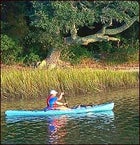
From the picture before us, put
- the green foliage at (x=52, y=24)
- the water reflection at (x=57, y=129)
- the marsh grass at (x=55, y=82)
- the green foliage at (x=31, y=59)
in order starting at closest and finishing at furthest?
the water reflection at (x=57, y=129) → the marsh grass at (x=55, y=82) → the green foliage at (x=52, y=24) → the green foliage at (x=31, y=59)

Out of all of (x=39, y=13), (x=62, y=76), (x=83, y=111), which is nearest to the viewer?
(x=83, y=111)

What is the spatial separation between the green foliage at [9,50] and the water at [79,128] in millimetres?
7937

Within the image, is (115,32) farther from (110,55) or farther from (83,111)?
(83,111)

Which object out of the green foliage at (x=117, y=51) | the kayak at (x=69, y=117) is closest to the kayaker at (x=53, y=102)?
the kayak at (x=69, y=117)

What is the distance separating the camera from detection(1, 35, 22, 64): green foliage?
34.5 m

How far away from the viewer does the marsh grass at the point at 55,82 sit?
2883cm

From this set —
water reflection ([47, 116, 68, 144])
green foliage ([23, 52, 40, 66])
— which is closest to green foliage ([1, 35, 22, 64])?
green foliage ([23, 52, 40, 66])

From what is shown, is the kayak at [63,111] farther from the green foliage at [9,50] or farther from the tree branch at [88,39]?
the tree branch at [88,39]

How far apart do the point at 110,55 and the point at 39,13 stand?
6604 mm

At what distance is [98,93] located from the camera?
3025 cm

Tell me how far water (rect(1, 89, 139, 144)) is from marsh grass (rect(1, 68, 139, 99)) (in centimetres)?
184

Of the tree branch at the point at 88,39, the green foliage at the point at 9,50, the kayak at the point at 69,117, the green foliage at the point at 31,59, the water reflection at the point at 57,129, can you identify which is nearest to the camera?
the water reflection at the point at 57,129

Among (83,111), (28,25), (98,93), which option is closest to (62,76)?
(98,93)

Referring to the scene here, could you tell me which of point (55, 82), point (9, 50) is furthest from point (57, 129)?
point (9, 50)
